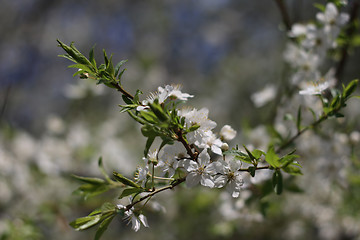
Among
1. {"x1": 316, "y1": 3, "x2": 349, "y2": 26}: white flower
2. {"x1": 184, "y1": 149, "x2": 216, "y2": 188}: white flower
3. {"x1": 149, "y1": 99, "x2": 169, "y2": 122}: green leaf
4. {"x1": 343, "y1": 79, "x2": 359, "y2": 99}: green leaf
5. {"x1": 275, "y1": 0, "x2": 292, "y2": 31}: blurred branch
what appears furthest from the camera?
{"x1": 275, "y1": 0, "x2": 292, "y2": 31}: blurred branch

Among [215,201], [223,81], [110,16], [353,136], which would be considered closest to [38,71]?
[110,16]

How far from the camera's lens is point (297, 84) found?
5.92 ft

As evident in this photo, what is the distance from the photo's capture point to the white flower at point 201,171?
2.97 ft

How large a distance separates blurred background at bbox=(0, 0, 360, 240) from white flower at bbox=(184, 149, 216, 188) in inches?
39.2

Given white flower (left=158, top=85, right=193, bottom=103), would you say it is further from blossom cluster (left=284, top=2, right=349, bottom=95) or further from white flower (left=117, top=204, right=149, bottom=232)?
blossom cluster (left=284, top=2, right=349, bottom=95)

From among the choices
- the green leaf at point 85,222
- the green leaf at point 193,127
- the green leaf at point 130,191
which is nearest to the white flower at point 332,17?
the green leaf at point 193,127

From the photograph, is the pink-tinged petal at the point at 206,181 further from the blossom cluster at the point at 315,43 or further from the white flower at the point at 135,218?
the blossom cluster at the point at 315,43

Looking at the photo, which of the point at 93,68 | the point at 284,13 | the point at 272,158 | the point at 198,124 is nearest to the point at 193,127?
the point at 198,124

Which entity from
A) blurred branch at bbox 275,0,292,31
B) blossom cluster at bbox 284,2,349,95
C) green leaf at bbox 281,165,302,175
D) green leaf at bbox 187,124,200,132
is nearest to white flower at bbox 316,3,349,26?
blossom cluster at bbox 284,2,349,95

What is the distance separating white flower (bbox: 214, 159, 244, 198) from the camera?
0.93 m

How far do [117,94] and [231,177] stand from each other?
215 inches

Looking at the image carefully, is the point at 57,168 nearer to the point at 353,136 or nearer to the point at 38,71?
the point at 353,136

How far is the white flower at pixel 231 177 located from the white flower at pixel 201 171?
0.09ft

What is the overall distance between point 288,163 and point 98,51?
20.2ft
